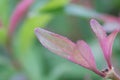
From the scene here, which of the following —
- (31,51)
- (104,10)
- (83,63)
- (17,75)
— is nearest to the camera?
(83,63)

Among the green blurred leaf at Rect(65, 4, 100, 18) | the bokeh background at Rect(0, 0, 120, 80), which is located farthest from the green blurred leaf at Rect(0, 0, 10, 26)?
the green blurred leaf at Rect(65, 4, 100, 18)

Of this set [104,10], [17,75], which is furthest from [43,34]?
[104,10]

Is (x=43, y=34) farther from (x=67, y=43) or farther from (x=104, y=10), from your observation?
(x=104, y=10)

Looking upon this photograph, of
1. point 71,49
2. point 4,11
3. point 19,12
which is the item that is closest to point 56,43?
point 71,49

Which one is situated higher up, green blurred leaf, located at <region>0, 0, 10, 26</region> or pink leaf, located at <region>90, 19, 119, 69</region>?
green blurred leaf, located at <region>0, 0, 10, 26</region>

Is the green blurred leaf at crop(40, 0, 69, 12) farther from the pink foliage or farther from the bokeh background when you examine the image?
the pink foliage

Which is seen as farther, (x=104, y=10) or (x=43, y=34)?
(x=104, y=10)
